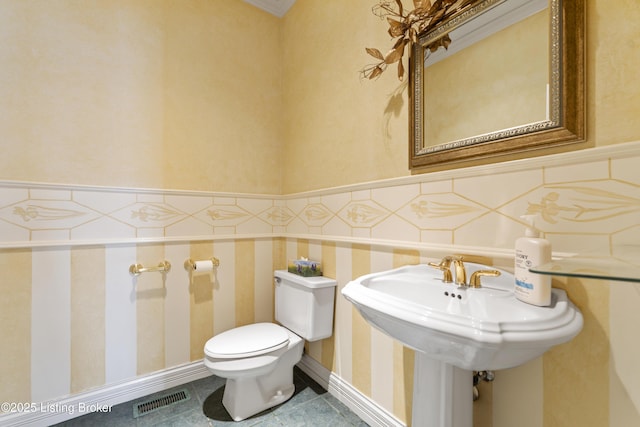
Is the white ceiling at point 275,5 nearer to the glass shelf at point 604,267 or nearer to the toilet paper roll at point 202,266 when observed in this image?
the toilet paper roll at point 202,266

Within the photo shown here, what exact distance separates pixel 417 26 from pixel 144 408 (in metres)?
2.33

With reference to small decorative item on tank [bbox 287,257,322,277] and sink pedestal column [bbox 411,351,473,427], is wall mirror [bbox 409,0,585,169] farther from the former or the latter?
small decorative item on tank [bbox 287,257,322,277]

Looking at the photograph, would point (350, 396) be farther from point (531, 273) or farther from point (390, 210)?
point (531, 273)

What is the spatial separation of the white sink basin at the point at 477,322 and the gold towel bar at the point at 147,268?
1.24 meters

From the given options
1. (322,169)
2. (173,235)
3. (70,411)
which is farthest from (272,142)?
(70,411)

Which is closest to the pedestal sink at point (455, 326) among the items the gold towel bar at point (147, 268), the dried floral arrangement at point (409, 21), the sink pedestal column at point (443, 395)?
the sink pedestal column at point (443, 395)

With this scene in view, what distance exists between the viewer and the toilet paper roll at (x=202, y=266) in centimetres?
162

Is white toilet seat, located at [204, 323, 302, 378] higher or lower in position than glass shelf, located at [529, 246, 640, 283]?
lower

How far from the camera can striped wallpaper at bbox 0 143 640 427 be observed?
28.5 inches

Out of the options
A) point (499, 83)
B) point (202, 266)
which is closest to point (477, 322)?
point (499, 83)

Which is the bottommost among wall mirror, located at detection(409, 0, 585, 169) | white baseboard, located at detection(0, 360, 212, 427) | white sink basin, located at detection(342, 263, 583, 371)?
white baseboard, located at detection(0, 360, 212, 427)

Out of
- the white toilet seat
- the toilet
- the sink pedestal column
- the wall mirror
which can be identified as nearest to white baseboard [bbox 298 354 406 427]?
the toilet

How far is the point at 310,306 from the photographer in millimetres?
1471

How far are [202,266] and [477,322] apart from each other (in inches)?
59.5
